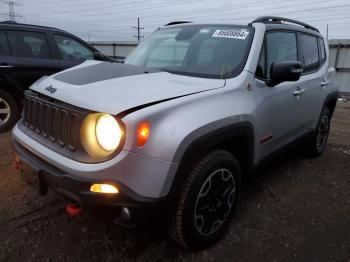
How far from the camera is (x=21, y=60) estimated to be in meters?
5.42

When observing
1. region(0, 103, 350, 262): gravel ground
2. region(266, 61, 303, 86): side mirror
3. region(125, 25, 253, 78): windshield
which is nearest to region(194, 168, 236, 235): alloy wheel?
region(0, 103, 350, 262): gravel ground

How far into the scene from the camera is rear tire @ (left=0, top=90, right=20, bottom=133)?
5.37 m

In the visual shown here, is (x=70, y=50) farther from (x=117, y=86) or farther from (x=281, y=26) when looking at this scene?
(x=117, y=86)

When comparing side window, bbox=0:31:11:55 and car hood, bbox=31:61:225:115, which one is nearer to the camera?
car hood, bbox=31:61:225:115

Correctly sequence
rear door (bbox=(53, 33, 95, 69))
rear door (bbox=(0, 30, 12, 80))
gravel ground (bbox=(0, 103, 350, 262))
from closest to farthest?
gravel ground (bbox=(0, 103, 350, 262)) → rear door (bbox=(0, 30, 12, 80)) → rear door (bbox=(53, 33, 95, 69))

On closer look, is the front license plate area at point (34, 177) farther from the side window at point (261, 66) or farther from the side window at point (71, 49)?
the side window at point (71, 49)

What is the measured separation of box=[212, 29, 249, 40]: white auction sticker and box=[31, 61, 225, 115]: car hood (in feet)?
2.14

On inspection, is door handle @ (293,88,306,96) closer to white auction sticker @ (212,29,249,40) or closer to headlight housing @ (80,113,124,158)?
white auction sticker @ (212,29,249,40)

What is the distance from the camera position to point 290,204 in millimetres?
3473

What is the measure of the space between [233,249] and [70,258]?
124cm

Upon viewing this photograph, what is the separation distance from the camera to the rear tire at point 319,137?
180 inches

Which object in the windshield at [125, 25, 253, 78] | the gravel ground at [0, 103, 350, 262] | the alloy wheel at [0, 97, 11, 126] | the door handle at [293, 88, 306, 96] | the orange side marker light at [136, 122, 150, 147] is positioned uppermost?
the windshield at [125, 25, 253, 78]

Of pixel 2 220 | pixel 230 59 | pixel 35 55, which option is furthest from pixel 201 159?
pixel 35 55

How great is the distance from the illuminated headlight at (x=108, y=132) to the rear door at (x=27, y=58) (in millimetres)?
3950
